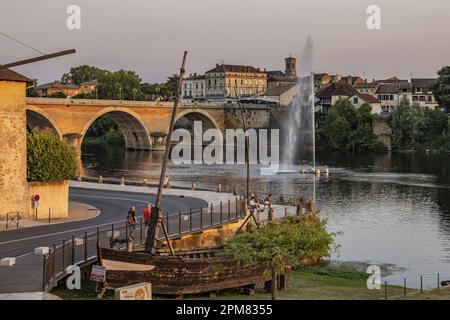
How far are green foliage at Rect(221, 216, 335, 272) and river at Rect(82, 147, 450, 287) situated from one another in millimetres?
7535

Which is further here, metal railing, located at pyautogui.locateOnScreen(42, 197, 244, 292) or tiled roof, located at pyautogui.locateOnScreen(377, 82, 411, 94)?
tiled roof, located at pyautogui.locateOnScreen(377, 82, 411, 94)

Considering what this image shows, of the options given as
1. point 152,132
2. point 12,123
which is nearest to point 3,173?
point 12,123

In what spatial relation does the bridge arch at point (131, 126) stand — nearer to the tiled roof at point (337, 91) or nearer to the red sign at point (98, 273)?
the tiled roof at point (337, 91)

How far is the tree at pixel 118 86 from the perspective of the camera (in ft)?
576

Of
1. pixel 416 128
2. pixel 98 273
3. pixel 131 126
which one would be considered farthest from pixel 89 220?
pixel 416 128

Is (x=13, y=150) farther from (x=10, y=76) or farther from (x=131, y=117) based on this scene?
(x=131, y=117)

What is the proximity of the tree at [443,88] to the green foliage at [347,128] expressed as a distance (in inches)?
482

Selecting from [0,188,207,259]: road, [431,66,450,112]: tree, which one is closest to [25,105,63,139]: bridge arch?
[0,188,207,259]: road

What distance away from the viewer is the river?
145ft

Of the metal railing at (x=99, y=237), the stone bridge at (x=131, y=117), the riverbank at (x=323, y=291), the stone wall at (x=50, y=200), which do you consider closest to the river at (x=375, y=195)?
the riverbank at (x=323, y=291)

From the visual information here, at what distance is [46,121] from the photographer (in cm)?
12088

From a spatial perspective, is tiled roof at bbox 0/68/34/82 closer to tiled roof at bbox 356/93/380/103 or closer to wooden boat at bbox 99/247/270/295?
wooden boat at bbox 99/247/270/295
